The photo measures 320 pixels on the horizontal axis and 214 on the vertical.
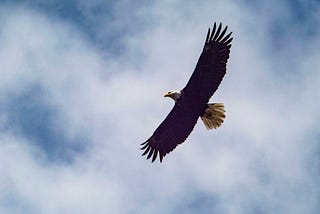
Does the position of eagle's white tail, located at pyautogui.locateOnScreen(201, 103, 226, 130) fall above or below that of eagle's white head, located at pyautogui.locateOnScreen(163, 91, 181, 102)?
below

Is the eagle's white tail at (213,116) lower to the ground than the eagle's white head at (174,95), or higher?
lower

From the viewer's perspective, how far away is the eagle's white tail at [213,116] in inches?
647

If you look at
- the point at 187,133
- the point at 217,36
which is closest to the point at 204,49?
the point at 217,36

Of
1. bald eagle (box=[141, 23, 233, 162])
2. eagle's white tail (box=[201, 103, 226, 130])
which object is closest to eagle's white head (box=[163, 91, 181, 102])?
bald eagle (box=[141, 23, 233, 162])

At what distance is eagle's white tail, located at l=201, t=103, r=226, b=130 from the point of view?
16.4 meters

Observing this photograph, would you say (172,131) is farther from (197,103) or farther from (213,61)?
(213,61)

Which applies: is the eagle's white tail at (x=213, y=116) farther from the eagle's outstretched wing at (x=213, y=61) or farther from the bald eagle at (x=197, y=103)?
the eagle's outstretched wing at (x=213, y=61)

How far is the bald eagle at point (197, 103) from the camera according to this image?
15.1m

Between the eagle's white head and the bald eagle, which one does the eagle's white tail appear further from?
the eagle's white head

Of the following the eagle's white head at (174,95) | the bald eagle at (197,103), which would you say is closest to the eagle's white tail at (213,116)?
the bald eagle at (197,103)

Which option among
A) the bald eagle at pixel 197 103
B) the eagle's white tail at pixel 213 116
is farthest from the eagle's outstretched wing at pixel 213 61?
the eagle's white tail at pixel 213 116

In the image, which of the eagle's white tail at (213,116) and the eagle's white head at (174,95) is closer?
the eagle's white head at (174,95)

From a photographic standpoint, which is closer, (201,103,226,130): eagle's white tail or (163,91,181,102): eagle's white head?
(163,91,181,102): eagle's white head

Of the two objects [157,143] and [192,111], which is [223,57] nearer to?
[192,111]
